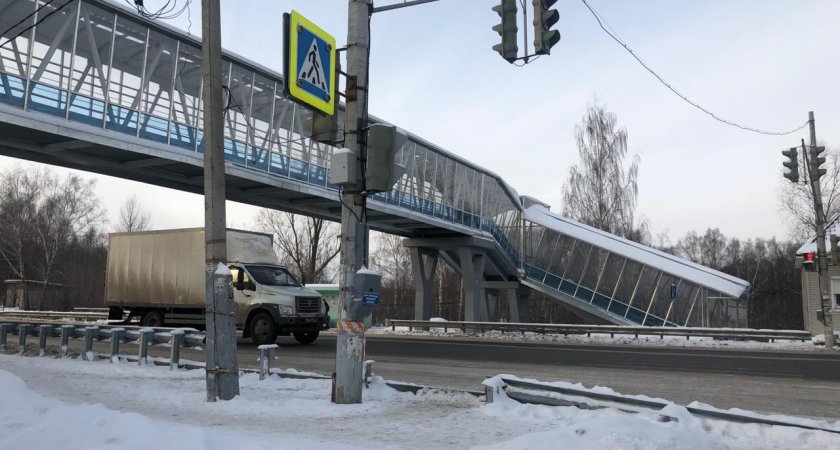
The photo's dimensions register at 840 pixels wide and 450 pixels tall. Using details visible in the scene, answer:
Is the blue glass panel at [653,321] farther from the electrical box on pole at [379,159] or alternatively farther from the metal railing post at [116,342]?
the electrical box on pole at [379,159]

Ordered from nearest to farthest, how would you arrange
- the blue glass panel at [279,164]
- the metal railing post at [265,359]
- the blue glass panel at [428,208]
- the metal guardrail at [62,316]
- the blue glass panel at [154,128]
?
the metal railing post at [265,359], the blue glass panel at [154,128], the blue glass panel at [279,164], the blue glass panel at [428,208], the metal guardrail at [62,316]

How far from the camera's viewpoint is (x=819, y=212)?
2136 cm

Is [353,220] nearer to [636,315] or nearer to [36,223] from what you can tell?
[636,315]

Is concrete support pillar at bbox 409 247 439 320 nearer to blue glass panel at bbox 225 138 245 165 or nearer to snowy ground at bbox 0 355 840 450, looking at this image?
blue glass panel at bbox 225 138 245 165

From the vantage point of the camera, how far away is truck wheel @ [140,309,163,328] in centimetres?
2022

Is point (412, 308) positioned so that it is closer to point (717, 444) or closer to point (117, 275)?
point (117, 275)

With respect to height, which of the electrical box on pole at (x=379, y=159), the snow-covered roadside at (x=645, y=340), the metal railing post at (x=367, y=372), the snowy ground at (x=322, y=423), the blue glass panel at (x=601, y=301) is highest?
the electrical box on pole at (x=379, y=159)

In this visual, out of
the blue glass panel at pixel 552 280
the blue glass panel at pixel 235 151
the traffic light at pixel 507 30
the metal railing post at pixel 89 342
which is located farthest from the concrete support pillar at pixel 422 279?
the traffic light at pixel 507 30

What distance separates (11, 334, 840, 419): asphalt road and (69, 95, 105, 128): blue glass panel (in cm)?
663

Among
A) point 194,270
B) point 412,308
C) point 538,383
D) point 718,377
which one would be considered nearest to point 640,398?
point 538,383

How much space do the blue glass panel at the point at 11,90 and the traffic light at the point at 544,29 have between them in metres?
14.6

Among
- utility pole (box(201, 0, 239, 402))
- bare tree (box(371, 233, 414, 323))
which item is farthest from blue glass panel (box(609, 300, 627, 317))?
bare tree (box(371, 233, 414, 323))

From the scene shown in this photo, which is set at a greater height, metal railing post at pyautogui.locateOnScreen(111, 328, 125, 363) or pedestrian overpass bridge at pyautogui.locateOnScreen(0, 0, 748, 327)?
pedestrian overpass bridge at pyautogui.locateOnScreen(0, 0, 748, 327)

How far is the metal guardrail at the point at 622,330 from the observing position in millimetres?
23078
